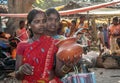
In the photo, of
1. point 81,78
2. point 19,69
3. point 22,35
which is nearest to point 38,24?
point 19,69

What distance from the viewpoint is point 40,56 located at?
2.65m

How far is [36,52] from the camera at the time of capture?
8.77 feet

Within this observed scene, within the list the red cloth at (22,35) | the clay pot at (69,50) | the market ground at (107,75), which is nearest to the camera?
the clay pot at (69,50)

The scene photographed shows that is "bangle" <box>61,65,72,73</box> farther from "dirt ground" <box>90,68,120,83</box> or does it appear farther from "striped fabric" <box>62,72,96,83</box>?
"dirt ground" <box>90,68,120,83</box>

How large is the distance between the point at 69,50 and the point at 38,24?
43 centimetres

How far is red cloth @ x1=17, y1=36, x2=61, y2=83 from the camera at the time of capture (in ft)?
8.69

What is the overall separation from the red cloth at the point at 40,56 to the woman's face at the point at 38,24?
0.22 ft

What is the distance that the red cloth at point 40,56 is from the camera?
265cm

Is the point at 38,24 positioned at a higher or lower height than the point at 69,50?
higher

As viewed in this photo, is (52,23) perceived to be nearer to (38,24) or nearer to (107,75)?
(38,24)

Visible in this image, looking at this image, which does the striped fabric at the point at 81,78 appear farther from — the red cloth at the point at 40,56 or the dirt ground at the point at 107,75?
the dirt ground at the point at 107,75

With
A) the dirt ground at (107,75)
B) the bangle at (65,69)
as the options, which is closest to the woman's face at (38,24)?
the bangle at (65,69)

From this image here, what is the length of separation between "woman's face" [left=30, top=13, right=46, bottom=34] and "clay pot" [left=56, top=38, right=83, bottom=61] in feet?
0.87

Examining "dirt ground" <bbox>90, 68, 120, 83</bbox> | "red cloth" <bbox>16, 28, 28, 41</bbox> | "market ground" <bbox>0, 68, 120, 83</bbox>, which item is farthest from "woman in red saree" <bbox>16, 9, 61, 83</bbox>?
"red cloth" <bbox>16, 28, 28, 41</bbox>
